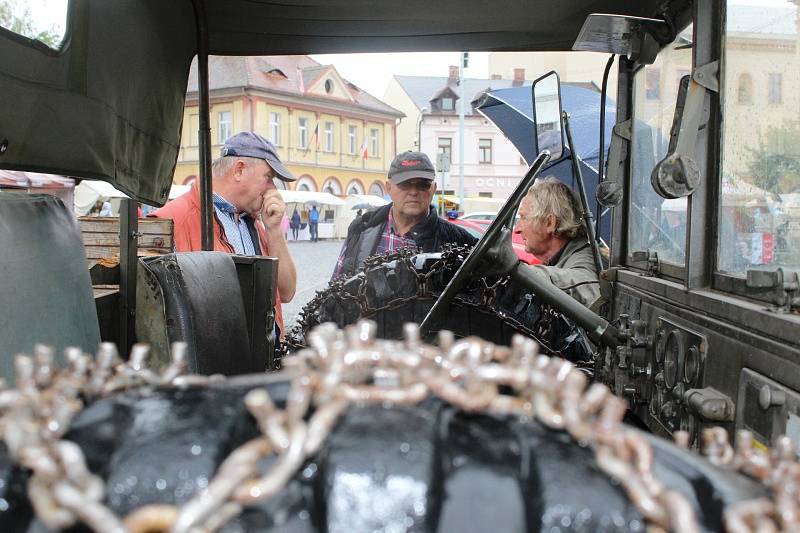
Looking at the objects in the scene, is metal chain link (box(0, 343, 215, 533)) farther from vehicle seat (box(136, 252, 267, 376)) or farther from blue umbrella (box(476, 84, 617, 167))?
blue umbrella (box(476, 84, 617, 167))

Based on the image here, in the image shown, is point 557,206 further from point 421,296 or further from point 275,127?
point 275,127

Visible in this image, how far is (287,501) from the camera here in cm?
56

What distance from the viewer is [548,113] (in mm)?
3867

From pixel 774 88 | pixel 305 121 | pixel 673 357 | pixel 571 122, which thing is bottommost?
pixel 673 357

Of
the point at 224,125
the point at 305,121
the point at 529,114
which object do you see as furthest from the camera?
the point at 305,121

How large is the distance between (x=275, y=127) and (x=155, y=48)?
134 ft

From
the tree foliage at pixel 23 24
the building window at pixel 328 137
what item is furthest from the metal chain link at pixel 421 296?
the building window at pixel 328 137

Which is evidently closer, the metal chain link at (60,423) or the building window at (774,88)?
the metal chain link at (60,423)

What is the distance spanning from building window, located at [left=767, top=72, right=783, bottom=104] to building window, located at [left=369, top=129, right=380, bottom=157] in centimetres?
4853

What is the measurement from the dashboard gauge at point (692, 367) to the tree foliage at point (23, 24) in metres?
1.78

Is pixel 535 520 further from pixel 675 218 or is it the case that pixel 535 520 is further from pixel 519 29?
pixel 519 29

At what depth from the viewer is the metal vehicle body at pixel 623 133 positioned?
5.29ft

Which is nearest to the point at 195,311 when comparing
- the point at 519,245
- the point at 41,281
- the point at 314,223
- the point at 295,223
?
the point at 41,281

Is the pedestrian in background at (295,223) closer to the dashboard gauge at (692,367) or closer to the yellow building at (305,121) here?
the yellow building at (305,121)
